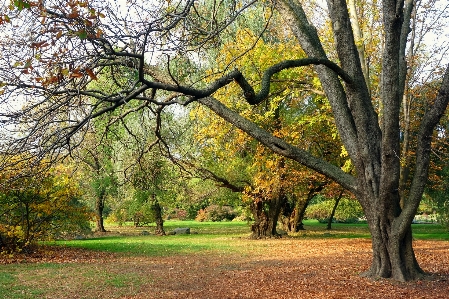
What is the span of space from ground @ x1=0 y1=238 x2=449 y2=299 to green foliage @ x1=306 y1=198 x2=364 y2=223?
84.3 feet

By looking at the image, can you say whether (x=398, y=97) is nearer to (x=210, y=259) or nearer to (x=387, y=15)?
(x=387, y=15)

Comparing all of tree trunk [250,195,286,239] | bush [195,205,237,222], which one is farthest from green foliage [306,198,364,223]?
tree trunk [250,195,286,239]

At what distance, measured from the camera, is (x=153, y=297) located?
840cm

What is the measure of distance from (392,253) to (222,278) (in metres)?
3.73

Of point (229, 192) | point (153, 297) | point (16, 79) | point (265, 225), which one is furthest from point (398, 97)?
point (229, 192)

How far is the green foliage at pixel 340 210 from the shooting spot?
40.5 m

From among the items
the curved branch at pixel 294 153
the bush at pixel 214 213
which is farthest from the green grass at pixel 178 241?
the bush at pixel 214 213

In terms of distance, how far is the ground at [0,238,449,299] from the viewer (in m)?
8.33

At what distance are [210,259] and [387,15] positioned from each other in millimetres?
9629

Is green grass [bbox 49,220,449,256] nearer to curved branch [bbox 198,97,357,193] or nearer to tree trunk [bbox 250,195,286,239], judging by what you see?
tree trunk [bbox 250,195,286,239]

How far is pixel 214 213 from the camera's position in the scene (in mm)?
49938

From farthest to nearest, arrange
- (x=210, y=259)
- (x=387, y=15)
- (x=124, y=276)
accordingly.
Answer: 1. (x=210, y=259)
2. (x=124, y=276)
3. (x=387, y=15)

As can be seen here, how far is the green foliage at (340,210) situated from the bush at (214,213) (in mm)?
8810

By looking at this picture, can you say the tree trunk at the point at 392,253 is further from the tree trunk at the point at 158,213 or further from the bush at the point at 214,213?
the bush at the point at 214,213
